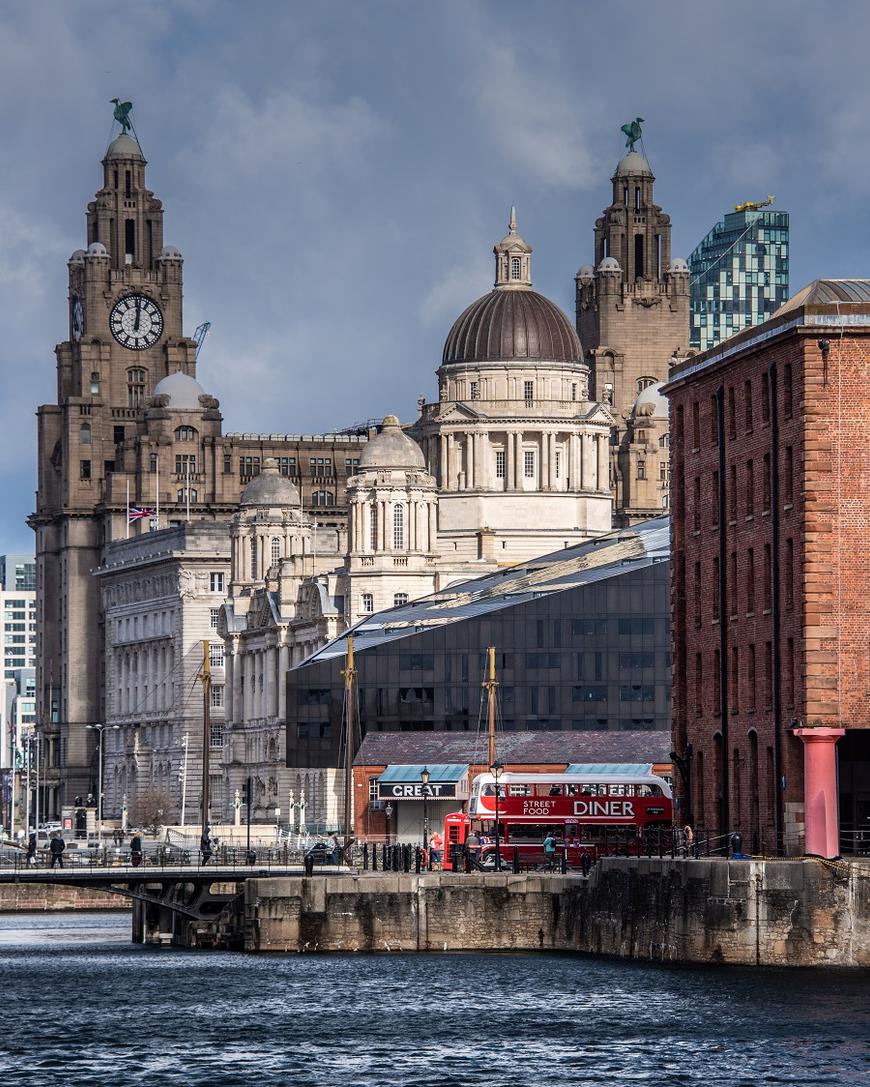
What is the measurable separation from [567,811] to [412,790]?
39604 mm

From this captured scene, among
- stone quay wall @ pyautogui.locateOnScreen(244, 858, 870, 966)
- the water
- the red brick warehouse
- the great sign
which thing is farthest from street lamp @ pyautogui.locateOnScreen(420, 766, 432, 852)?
the water

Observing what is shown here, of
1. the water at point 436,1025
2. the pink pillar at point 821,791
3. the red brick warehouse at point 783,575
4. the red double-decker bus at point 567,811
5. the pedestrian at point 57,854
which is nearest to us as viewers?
the water at point 436,1025

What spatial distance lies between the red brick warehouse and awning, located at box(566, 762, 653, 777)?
50821 mm

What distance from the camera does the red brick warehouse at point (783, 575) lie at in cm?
11450

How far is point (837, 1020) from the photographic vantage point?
98.4 metres

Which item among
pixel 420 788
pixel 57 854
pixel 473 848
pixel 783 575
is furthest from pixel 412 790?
pixel 783 575

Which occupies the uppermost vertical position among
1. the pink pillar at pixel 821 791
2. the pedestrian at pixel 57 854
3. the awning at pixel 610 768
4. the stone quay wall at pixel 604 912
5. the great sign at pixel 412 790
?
the awning at pixel 610 768

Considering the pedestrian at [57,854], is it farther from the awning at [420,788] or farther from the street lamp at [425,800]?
the awning at [420,788]

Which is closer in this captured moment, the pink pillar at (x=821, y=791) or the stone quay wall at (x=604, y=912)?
the stone quay wall at (x=604, y=912)

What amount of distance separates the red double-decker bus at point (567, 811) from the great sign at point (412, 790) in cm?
3323

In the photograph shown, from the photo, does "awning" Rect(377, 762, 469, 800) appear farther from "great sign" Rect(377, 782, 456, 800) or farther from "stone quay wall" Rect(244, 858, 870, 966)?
"stone quay wall" Rect(244, 858, 870, 966)

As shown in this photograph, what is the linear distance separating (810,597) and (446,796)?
274ft

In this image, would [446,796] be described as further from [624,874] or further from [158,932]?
[624,874]

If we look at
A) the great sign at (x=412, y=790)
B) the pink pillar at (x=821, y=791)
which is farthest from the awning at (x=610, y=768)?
the pink pillar at (x=821, y=791)
